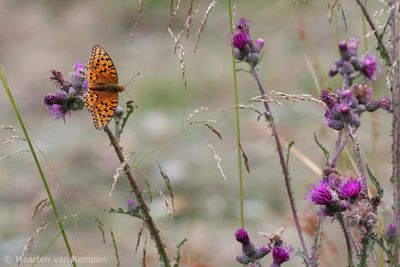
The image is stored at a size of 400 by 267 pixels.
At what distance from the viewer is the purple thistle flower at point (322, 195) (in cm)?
184

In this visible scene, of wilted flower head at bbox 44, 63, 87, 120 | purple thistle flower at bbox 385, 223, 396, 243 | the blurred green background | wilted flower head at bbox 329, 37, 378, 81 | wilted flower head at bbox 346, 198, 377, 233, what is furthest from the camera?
the blurred green background

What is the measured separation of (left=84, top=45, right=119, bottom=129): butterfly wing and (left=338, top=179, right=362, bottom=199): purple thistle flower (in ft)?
1.87

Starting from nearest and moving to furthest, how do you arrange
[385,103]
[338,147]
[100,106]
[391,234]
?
[391,234] < [100,106] < [385,103] < [338,147]

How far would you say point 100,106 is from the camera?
207 centimetres

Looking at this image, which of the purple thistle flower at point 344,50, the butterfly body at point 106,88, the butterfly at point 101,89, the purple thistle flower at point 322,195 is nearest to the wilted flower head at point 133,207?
the butterfly at point 101,89

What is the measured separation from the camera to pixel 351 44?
2.50 meters

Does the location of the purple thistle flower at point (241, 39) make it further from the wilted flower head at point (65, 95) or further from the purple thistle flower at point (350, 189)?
the purple thistle flower at point (350, 189)

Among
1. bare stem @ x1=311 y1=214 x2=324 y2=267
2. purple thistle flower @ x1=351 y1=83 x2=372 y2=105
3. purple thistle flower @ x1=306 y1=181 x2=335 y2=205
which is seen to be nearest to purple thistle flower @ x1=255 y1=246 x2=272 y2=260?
bare stem @ x1=311 y1=214 x2=324 y2=267

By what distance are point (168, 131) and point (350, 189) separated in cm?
568

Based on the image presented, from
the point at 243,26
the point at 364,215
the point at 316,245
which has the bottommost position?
the point at 316,245

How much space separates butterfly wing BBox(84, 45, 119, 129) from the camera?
6.75 feet

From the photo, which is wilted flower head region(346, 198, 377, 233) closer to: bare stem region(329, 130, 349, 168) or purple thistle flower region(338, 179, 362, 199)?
purple thistle flower region(338, 179, 362, 199)

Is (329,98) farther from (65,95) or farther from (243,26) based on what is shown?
(65,95)

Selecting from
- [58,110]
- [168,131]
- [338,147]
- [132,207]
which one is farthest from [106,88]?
[168,131]
